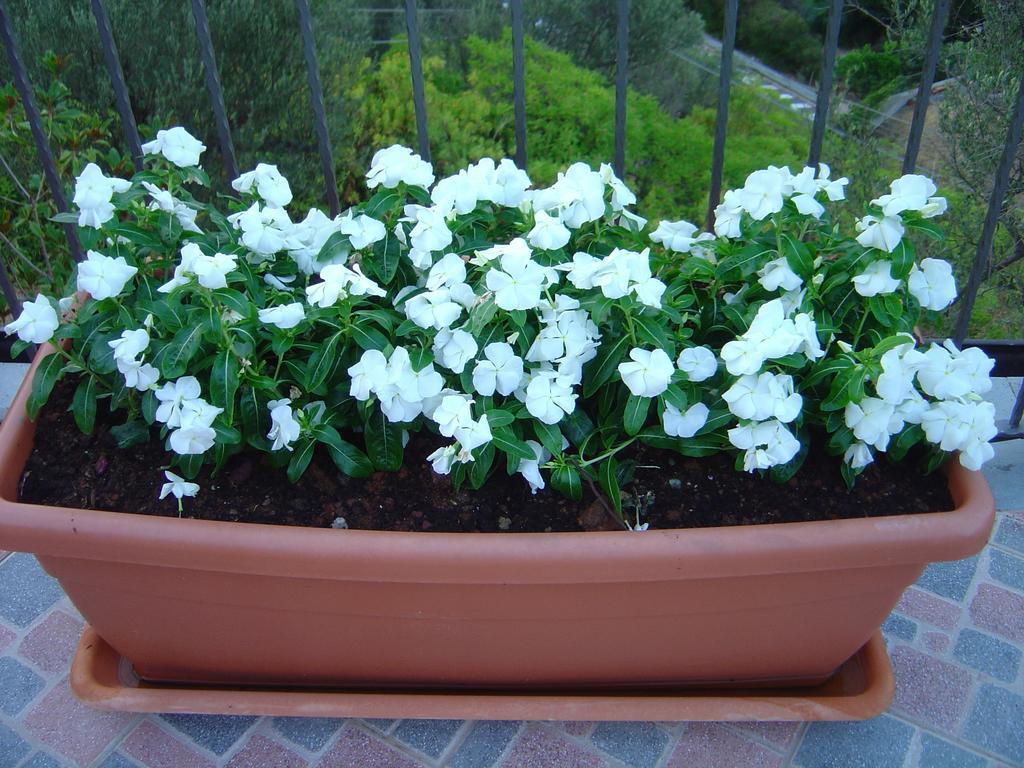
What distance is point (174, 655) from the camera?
1.70 m

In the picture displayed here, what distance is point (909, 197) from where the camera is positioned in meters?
1.49

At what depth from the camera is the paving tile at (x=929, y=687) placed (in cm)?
175

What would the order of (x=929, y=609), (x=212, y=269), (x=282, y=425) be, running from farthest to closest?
(x=929, y=609) < (x=282, y=425) < (x=212, y=269)

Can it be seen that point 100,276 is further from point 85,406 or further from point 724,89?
point 724,89

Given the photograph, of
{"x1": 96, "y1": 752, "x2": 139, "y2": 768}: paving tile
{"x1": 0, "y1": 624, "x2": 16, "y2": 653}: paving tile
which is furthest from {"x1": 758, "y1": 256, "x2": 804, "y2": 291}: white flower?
{"x1": 0, "y1": 624, "x2": 16, "y2": 653}: paving tile

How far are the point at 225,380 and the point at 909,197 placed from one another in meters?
1.13

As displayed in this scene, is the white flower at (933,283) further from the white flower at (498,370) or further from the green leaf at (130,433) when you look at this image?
the green leaf at (130,433)

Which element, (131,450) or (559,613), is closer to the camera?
(559,613)

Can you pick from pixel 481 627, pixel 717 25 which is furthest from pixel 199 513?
pixel 717 25

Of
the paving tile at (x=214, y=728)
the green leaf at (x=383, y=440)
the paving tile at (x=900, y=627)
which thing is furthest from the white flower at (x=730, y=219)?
the paving tile at (x=214, y=728)

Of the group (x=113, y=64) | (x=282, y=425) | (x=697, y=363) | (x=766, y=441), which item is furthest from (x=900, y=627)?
(x=113, y=64)

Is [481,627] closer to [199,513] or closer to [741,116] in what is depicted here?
[199,513]

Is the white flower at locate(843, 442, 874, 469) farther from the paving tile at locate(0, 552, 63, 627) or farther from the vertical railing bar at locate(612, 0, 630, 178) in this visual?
the paving tile at locate(0, 552, 63, 627)

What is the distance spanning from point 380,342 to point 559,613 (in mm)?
533
